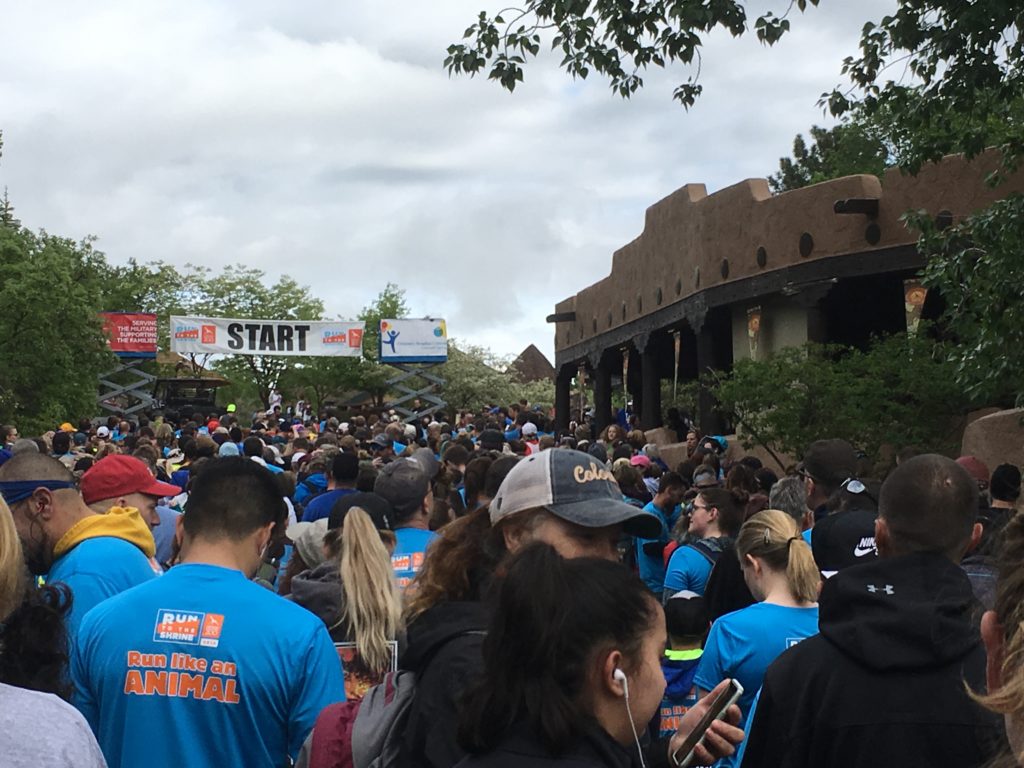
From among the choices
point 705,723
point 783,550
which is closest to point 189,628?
point 705,723

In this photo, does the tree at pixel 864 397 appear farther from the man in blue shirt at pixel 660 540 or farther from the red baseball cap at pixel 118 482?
the red baseball cap at pixel 118 482

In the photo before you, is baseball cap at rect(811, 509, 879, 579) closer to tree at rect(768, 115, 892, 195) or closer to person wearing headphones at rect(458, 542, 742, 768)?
person wearing headphones at rect(458, 542, 742, 768)

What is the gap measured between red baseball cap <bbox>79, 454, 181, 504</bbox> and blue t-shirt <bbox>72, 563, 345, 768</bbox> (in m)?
2.06

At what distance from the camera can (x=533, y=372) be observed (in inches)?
3713

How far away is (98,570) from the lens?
464 cm

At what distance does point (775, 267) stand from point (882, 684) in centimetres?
2063

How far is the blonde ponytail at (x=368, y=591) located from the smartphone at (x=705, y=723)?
71.6 inches

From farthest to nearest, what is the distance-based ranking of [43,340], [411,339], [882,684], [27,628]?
[411,339]
[43,340]
[882,684]
[27,628]

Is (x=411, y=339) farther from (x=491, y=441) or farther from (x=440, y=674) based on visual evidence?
(x=440, y=674)

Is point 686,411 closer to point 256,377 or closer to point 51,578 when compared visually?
point 51,578

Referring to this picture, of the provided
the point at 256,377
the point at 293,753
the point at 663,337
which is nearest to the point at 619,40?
the point at 293,753

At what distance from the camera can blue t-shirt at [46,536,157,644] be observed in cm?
458

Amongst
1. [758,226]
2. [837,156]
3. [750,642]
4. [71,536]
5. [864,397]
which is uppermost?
[837,156]

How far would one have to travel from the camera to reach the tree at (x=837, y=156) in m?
56.6
